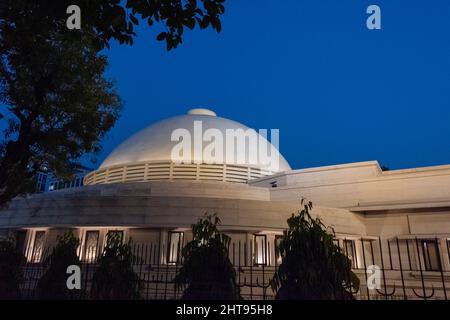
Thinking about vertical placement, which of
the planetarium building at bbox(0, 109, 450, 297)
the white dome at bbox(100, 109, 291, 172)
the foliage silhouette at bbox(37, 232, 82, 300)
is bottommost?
the foliage silhouette at bbox(37, 232, 82, 300)

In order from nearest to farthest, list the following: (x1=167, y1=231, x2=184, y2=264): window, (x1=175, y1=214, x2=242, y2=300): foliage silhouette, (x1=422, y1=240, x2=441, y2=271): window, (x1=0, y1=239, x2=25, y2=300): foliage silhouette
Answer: (x1=175, y1=214, x2=242, y2=300): foliage silhouette
(x1=0, y1=239, x2=25, y2=300): foliage silhouette
(x1=167, y1=231, x2=184, y2=264): window
(x1=422, y1=240, x2=441, y2=271): window

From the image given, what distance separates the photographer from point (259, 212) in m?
17.9

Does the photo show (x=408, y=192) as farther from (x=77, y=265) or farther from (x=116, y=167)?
(x=116, y=167)

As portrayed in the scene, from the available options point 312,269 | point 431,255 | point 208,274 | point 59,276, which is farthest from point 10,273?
point 431,255

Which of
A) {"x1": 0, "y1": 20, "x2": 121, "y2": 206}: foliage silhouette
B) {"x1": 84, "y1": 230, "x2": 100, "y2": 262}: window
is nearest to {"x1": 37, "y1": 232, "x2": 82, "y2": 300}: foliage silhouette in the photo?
{"x1": 0, "y1": 20, "x2": 121, "y2": 206}: foliage silhouette

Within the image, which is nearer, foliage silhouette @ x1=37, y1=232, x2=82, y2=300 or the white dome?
foliage silhouette @ x1=37, y1=232, x2=82, y2=300

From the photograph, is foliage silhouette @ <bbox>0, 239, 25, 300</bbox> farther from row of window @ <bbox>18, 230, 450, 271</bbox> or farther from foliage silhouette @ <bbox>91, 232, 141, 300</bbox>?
row of window @ <bbox>18, 230, 450, 271</bbox>

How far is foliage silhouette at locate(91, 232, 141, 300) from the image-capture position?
27.1ft

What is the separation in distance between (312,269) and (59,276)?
294 inches

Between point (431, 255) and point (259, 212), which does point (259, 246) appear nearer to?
point (259, 212)

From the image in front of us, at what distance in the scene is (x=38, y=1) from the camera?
5.88m

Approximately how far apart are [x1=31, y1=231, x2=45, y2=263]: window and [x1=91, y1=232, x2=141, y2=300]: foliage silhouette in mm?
11953

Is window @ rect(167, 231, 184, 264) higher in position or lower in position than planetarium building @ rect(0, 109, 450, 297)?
lower
